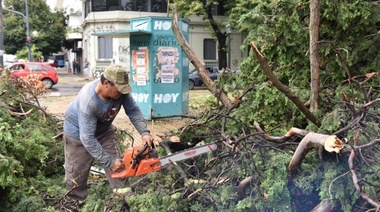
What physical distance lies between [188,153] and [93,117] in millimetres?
984

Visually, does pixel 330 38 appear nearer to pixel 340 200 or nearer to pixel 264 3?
pixel 264 3

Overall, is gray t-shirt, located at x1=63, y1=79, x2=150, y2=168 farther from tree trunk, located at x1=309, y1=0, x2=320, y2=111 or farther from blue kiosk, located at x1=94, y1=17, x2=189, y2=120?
blue kiosk, located at x1=94, y1=17, x2=189, y2=120

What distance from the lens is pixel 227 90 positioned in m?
5.08

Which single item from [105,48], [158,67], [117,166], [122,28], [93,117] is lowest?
[117,166]

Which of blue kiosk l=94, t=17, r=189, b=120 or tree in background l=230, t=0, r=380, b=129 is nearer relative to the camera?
tree in background l=230, t=0, r=380, b=129

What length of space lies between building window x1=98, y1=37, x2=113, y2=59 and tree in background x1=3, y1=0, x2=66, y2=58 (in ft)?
52.9

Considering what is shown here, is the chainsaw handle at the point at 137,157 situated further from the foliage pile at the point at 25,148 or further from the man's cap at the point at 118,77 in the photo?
the foliage pile at the point at 25,148

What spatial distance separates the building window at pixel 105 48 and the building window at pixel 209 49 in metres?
6.77

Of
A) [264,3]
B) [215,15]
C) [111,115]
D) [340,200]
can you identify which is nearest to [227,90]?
[264,3]

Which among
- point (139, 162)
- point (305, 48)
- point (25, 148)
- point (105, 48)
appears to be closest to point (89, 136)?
point (139, 162)

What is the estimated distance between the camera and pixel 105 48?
27141mm

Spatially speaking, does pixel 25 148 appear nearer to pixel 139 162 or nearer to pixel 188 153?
pixel 139 162

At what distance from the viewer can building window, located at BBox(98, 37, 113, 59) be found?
26.9 meters

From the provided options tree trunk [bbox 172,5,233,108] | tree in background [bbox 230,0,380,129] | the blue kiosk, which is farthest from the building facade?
tree in background [bbox 230,0,380,129]
